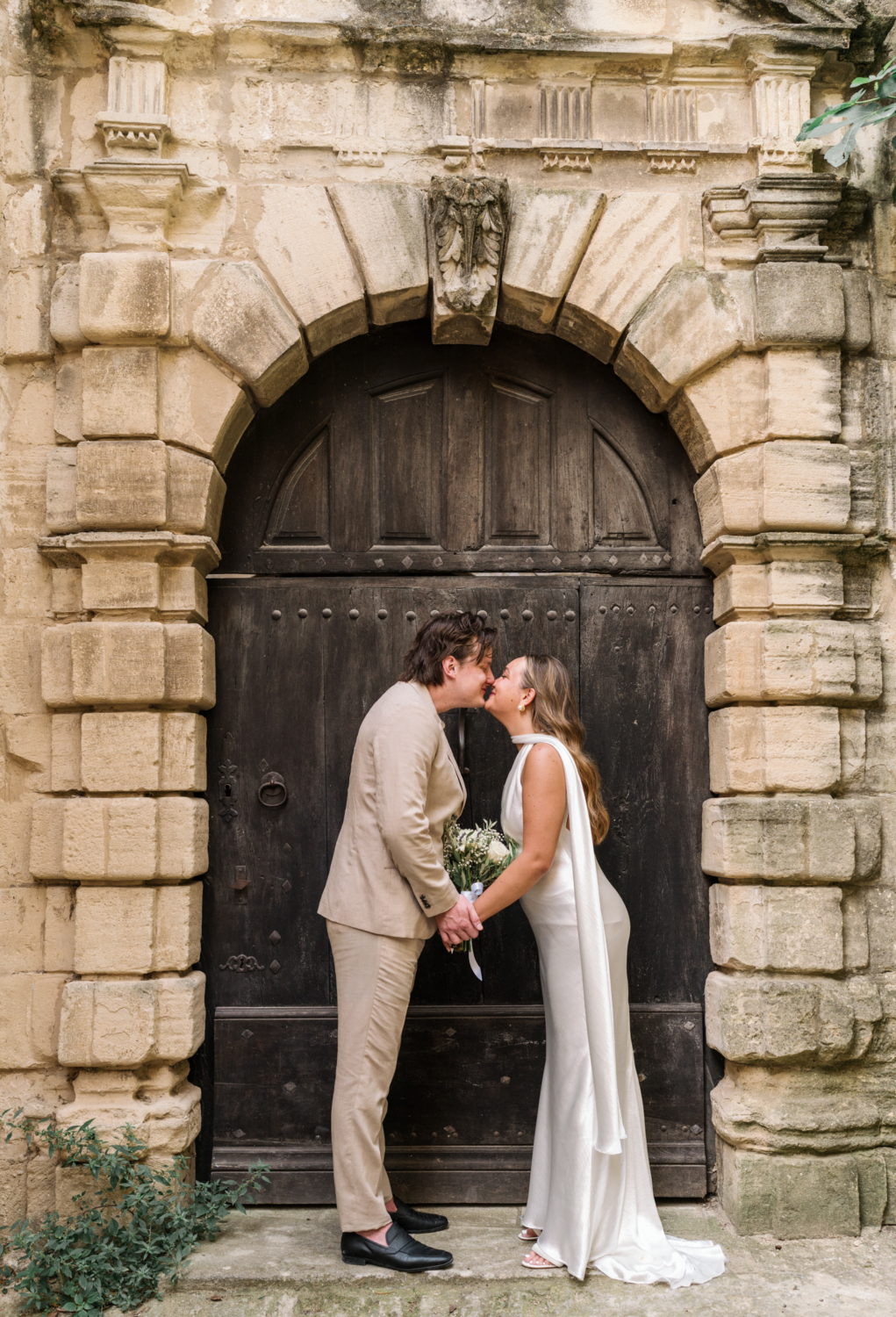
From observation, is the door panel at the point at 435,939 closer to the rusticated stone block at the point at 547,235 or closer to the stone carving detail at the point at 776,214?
the rusticated stone block at the point at 547,235

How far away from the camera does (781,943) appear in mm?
3572

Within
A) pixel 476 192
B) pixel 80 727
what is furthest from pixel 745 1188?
pixel 476 192

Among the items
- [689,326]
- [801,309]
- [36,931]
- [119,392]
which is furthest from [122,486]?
[801,309]

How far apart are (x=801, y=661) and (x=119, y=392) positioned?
103 inches

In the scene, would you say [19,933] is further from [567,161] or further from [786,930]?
[567,161]

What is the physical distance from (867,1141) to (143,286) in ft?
12.9

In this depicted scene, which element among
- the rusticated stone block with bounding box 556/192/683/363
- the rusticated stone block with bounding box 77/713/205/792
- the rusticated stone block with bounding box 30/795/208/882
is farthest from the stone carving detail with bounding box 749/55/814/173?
the rusticated stone block with bounding box 30/795/208/882

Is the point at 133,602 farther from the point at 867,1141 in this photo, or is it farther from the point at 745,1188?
the point at 867,1141

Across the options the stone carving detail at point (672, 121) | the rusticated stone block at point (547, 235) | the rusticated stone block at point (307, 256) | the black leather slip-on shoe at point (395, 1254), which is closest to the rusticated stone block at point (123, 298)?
the rusticated stone block at point (307, 256)

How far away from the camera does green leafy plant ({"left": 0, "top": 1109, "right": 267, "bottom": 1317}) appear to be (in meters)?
3.09

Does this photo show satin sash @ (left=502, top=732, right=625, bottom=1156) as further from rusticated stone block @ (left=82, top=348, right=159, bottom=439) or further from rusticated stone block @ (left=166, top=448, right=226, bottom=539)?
rusticated stone block @ (left=82, top=348, right=159, bottom=439)

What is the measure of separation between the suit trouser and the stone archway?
24.9 inches

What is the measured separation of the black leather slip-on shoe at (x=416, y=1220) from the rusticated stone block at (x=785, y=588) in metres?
2.38

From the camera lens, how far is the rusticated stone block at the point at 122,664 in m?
3.56
